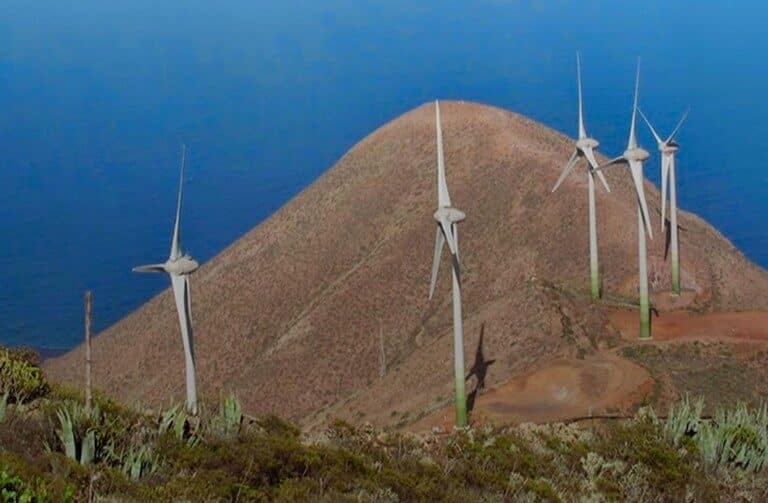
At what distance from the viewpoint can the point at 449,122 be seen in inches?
3688

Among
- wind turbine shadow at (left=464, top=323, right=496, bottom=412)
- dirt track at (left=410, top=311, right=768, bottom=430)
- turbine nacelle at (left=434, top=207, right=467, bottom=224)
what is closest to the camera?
turbine nacelle at (left=434, top=207, right=467, bottom=224)

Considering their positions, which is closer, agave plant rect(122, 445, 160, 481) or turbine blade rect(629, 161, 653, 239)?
agave plant rect(122, 445, 160, 481)

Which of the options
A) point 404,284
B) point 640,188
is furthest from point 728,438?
point 404,284

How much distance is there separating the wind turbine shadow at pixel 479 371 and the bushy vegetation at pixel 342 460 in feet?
64.8

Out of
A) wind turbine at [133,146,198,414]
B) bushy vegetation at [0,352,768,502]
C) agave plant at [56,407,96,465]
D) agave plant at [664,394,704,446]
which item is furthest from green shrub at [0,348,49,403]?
agave plant at [664,394,704,446]

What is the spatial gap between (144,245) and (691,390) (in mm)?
96056

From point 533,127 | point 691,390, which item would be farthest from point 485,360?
point 533,127

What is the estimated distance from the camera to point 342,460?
18031mm

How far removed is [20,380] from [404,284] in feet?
175

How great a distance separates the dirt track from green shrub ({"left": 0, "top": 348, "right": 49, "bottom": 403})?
1942 cm

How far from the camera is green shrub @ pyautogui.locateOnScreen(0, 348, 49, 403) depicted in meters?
20.3

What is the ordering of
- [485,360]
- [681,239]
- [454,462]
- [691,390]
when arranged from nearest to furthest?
[454,462] → [691,390] → [485,360] → [681,239]

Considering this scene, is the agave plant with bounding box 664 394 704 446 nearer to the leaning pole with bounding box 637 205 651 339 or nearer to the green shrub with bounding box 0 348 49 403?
the green shrub with bounding box 0 348 49 403

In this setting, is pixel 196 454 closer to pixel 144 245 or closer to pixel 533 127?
pixel 533 127
